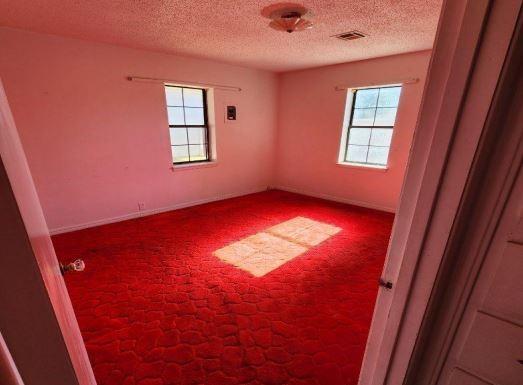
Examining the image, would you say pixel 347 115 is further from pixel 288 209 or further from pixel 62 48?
pixel 62 48

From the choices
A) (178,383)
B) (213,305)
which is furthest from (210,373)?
(213,305)

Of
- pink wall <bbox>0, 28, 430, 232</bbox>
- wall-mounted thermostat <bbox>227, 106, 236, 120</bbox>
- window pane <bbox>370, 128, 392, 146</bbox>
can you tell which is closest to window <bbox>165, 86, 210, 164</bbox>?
pink wall <bbox>0, 28, 430, 232</bbox>

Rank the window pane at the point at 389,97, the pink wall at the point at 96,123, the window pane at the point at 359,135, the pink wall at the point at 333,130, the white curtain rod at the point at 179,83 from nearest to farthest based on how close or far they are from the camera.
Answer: the pink wall at the point at 96,123
the white curtain rod at the point at 179,83
the pink wall at the point at 333,130
the window pane at the point at 389,97
the window pane at the point at 359,135

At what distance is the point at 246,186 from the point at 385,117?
9.56ft

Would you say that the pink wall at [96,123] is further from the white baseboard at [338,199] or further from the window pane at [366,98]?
the window pane at [366,98]

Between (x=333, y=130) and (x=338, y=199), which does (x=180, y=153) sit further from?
(x=338, y=199)

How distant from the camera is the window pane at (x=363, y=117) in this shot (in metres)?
4.04

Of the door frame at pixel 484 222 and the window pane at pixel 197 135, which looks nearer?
the door frame at pixel 484 222

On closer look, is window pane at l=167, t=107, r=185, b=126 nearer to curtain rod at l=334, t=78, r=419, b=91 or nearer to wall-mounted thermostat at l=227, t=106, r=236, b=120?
wall-mounted thermostat at l=227, t=106, r=236, b=120

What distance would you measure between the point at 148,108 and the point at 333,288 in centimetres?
343

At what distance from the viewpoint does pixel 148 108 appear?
11.3 ft

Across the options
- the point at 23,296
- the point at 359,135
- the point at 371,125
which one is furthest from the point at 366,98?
the point at 23,296

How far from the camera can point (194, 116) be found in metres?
4.12

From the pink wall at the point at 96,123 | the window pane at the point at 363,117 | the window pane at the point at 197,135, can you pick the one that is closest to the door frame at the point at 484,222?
the pink wall at the point at 96,123
